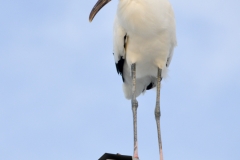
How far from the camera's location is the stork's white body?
902 cm

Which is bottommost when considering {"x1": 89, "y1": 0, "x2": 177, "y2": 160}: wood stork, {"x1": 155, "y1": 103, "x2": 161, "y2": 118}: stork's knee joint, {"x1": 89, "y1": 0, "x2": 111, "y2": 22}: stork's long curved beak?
{"x1": 155, "y1": 103, "x2": 161, "y2": 118}: stork's knee joint

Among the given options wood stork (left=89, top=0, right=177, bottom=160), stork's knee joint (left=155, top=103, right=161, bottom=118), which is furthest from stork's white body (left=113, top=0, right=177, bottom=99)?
stork's knee joint (left=155, top=103, right=161, bottom=118)

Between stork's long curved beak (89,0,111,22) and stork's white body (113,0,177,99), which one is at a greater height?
stork's long curved beak (89,0,111,22)

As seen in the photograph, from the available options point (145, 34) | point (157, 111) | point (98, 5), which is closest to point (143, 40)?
point (145, 34)

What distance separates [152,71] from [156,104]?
588mm

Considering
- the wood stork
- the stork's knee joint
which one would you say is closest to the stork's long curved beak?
the wood stork

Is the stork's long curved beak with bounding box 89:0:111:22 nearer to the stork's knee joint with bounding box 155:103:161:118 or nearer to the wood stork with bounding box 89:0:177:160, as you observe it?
the wood stork with bounding box 89:0:177:160

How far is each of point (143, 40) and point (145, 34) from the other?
4.9 inches

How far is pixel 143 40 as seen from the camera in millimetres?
9188

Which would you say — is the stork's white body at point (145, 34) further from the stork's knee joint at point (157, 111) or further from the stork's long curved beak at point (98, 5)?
the stork's knee joint at point (157, 111)

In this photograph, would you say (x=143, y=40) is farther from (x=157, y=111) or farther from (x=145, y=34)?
(x=157, y=111)

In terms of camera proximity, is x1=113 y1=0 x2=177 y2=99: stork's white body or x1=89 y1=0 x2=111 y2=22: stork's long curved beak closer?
x1=113 y1=0 x2=177 y2=99: stork's white body

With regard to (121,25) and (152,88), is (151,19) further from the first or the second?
(152,88)

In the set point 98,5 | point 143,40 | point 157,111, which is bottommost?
point 157,111
